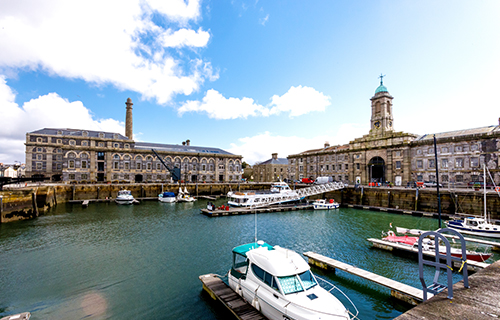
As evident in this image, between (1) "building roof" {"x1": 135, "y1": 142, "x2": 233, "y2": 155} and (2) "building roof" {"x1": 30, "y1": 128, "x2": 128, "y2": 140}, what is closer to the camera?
(2) "building roof" {"x1": 30, "y1": 128, "x2": 128, "y2": 140}

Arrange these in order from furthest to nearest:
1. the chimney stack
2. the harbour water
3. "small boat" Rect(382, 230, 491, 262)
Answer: the chimney stack < "small boat" Rect(382, 230, 491, 262) < the harbour water

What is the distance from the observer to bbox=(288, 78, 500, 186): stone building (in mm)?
44656

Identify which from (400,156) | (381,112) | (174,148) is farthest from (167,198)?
(381,112)

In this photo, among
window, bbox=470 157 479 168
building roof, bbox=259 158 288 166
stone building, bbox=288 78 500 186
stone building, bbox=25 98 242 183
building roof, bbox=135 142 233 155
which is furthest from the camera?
building roof, bbox=259 158 288 166

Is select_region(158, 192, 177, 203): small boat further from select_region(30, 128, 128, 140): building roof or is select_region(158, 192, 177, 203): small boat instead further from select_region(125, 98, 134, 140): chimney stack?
select_region(125, 98, 134, 140): chimney stack

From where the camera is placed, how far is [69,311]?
40.5 ft

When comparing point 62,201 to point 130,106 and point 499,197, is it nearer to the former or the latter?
point 130,106

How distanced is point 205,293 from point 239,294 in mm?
2967

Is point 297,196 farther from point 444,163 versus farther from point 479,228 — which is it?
point 444,163

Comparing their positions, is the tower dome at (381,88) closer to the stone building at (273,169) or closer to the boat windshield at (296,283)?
the stone building at (273,169)

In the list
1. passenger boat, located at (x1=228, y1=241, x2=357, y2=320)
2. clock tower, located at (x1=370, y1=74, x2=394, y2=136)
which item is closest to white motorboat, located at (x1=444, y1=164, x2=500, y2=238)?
passenger boat, located at (x1=228, y1=241, x2=357, y2=320)

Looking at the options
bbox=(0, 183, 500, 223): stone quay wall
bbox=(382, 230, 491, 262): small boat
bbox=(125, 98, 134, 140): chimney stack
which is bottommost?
bbox=(382, 230, 491, 262): small boat

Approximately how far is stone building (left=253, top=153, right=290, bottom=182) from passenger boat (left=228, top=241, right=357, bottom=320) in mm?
87495

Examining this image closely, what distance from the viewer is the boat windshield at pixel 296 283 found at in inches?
403
